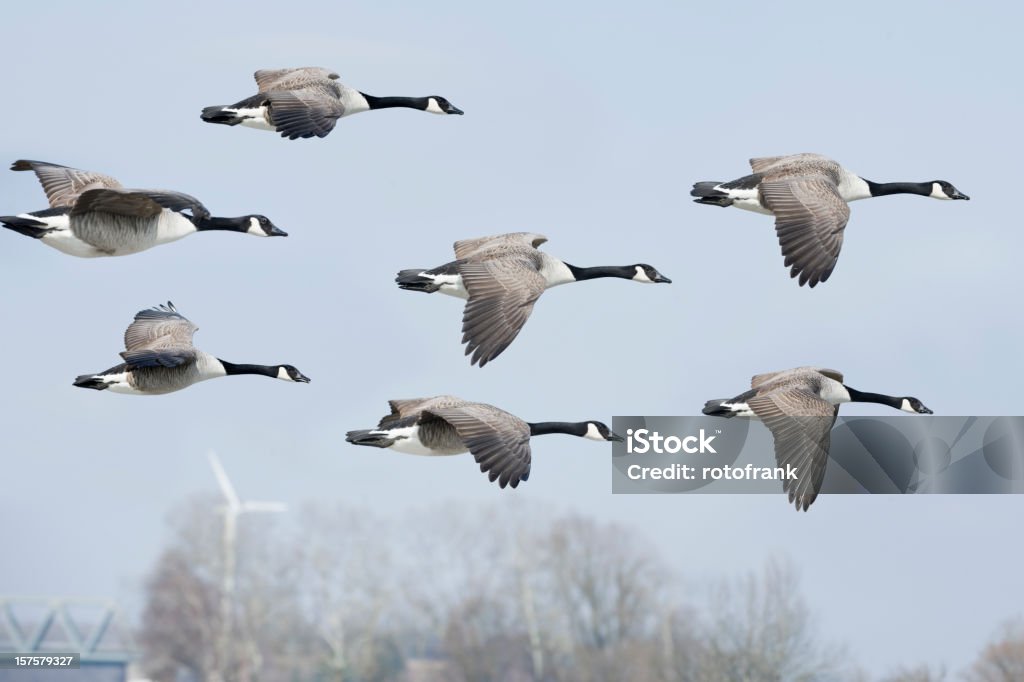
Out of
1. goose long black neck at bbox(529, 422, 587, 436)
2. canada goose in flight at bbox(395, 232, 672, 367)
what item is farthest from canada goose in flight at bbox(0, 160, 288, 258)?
goose long black neck at bbox(529, 422, 587, 436)

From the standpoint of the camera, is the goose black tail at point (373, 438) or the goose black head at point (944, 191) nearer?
the goose black tail at point (373, 438)

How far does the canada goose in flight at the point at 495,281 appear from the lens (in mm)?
17891

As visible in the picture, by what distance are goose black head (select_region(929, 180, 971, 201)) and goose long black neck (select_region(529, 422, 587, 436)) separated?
5346 mm

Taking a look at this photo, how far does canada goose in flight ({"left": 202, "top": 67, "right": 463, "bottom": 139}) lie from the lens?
20.1 meters

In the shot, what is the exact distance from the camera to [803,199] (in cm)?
1977

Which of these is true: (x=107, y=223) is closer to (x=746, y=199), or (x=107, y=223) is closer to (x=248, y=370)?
(x=248, y=370)

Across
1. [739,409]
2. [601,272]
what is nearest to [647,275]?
[601,272]

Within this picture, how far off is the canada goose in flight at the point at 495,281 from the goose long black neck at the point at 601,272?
0.01 meters

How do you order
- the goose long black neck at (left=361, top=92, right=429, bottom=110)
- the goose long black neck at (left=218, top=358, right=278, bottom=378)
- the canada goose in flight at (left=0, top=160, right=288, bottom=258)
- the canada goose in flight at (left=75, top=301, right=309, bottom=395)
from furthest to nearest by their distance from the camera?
the goose long black neck at (left=361, top=92, right=429, bottom=110) < the goose long black neck at (left=218, top=358, right=278, bottom=378) < the canada goose in flight at (left=75, top=301, right=309, bottom=395) < the canada goose in flight at (left=0, top=160, right=288, bottom=258)

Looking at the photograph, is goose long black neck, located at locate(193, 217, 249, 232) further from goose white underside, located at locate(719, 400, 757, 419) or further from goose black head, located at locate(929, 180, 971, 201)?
goose black head, located at locate(929, 180, 971, 201)

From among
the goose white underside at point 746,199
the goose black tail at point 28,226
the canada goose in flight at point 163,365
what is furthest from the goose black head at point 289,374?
the goose white underside at point 746,199

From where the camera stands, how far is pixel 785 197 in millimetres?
19906

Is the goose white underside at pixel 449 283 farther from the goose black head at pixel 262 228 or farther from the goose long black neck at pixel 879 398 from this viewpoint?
the goose long black neck at pixel 879 398

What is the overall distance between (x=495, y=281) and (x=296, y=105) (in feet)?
10.2
